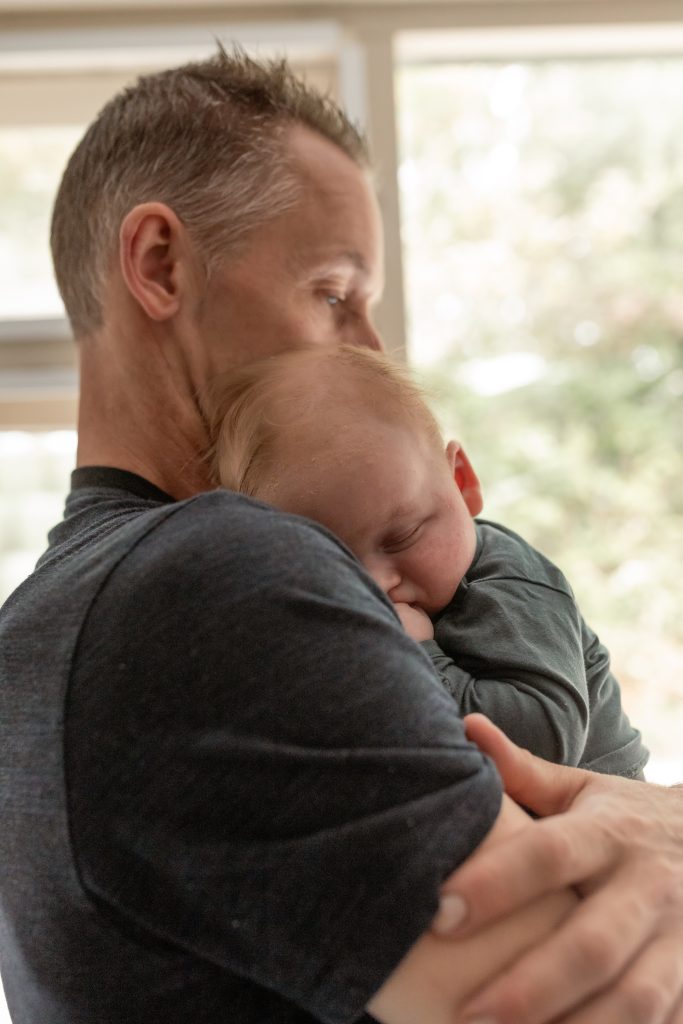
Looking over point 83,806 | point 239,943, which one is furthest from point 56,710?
point 239,943

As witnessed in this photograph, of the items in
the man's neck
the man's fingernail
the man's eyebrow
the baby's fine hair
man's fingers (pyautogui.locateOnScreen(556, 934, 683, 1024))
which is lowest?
man's fingers (pyautogui.locateOnScreen(556, 934, 683, 1024))

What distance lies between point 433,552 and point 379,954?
519 mm

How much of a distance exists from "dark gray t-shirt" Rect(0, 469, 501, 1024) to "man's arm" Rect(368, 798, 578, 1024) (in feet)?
0.06

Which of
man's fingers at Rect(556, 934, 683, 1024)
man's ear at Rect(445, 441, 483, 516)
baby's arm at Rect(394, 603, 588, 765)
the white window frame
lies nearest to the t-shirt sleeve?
man's fingers at Rect(556, 934, 683, 1024)

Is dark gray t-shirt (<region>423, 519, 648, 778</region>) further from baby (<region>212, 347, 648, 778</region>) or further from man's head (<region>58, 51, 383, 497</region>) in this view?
man's head (<region>58, 51, 383, 497</region>)

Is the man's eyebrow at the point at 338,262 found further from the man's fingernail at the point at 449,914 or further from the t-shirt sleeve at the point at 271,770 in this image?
the man's fingernail at the point at 449,914

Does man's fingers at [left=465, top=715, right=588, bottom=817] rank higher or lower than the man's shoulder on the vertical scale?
lower

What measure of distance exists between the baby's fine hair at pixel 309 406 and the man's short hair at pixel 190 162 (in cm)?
25

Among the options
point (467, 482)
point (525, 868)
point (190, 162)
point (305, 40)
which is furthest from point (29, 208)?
point (525, 868)

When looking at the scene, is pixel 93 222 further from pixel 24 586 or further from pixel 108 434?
pixel 24 586

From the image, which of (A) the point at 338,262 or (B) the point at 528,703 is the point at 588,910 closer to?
(B) the point at 528,703

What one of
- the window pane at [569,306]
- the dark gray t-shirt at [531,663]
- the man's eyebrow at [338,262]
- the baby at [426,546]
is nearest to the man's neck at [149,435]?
the baby at [426,546]

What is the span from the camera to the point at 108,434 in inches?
53.6

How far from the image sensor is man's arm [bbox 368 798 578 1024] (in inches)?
27.5
